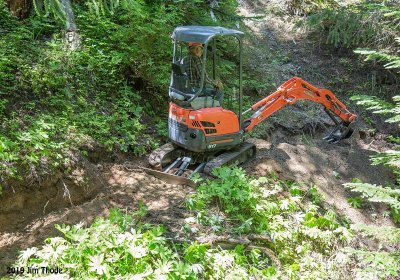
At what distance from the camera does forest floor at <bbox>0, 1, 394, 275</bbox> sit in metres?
4.92

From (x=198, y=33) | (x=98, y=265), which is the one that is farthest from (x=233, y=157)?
(x=98, y=265)

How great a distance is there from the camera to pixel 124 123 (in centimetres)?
743

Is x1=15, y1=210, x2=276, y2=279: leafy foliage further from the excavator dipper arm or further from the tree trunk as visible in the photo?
the tree trunk

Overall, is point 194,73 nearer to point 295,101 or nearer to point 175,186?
point 175,186

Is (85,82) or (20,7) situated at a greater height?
(20,7)

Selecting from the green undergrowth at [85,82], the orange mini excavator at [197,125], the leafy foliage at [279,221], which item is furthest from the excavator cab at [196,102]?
the green undergrowth at [85,82]

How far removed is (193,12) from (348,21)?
4331 millimetres

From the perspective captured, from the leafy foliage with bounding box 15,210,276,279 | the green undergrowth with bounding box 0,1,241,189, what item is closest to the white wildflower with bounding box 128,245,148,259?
the leafy foliage with bounding box 15,210,276,279

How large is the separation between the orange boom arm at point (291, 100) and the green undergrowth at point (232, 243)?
1609mm

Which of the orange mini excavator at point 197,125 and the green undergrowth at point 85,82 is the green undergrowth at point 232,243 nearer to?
the orange mini excavator at point 197,125

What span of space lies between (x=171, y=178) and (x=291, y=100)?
3.27 metres

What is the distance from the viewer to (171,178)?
21.0 ft

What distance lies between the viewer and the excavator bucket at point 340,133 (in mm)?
9312

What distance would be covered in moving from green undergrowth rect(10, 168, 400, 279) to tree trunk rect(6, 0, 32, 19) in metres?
5.77
